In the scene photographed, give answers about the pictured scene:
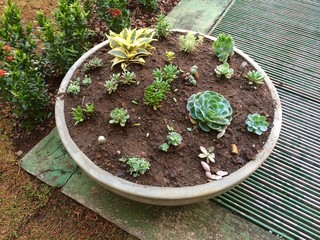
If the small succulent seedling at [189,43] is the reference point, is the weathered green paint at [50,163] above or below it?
below

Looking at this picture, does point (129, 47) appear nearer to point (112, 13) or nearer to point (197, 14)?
point (112, 13)

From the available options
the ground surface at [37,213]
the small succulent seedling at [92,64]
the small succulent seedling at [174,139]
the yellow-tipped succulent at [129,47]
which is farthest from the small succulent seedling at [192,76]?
the ground surface at [37,213]

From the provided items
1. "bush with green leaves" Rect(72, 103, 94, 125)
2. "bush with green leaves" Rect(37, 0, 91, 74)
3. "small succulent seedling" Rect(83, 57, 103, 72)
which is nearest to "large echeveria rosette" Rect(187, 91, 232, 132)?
"bush with green leaves" Rect(72, 103, 94, 125)

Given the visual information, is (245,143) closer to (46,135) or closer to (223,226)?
(223,226)

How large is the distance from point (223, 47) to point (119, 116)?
38.3 inches

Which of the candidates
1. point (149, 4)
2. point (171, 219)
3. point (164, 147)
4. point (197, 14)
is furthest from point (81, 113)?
point (197, 14)

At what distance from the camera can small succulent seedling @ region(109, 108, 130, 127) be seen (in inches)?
76.9

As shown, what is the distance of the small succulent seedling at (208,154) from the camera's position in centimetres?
189

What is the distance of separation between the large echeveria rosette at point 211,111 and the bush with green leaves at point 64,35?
119cm

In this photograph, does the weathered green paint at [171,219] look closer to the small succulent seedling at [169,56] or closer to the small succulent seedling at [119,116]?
the small succulent seedling at [119,116]

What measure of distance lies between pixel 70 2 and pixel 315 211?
100 inches

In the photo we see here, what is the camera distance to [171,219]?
213 cm

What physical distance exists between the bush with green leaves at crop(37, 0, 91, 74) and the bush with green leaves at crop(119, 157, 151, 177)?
3.94 feet

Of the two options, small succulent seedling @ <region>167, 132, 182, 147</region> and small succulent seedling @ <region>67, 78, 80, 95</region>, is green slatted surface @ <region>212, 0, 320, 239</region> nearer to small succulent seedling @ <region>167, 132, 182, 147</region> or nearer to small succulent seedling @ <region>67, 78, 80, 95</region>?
small succulent seedling @ <region>167, 132, 182, 147</region>
